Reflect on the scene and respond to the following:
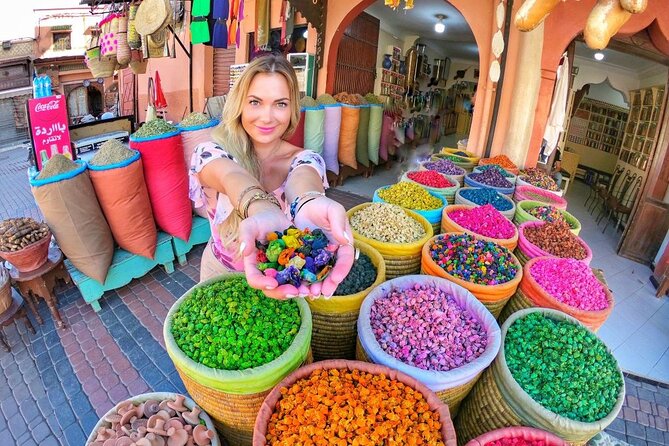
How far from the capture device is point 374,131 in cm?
633

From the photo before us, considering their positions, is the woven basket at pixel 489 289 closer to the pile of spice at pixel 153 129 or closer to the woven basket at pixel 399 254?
the woven basket at pixel 399 254

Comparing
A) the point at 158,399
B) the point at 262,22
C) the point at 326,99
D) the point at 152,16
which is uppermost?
the point at 262,22

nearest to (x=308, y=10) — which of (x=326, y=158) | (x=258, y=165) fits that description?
(x=326, y=158)

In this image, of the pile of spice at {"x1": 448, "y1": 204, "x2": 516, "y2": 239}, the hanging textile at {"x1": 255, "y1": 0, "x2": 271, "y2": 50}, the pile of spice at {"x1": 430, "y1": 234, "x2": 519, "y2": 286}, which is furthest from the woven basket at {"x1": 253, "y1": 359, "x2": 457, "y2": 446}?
the hanging textile at {"x1": 255, "y1": 0, "x2": 271, "y2": 50}

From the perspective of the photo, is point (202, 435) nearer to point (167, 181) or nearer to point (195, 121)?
point (167, 181)

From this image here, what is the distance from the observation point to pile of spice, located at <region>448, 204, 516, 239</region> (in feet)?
8.35

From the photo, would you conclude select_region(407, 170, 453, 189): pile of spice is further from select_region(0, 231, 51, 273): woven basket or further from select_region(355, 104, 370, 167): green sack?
select_region(0, 231, 51, 273): woven basket

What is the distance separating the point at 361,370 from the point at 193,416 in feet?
2.30

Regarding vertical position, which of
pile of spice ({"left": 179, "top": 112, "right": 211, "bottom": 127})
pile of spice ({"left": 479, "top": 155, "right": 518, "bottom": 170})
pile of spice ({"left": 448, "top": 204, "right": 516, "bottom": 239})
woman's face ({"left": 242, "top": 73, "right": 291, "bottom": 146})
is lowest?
pile of spice ({"left": 448, "top": 204, "right": 516, "bottom": 239})

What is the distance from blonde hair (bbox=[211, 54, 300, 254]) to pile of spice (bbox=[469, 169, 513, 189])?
2.84 meters

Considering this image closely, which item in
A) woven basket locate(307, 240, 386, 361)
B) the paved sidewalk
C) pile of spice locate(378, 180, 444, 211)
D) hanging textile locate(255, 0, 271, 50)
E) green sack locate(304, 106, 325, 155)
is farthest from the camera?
hanging textile locate(255, 0, 271, 50)

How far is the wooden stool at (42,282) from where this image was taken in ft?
8.70

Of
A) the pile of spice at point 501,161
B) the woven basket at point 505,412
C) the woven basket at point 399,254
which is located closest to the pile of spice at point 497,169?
the pile of spice at point 501,161

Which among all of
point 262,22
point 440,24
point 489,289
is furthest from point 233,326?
point 440,24
